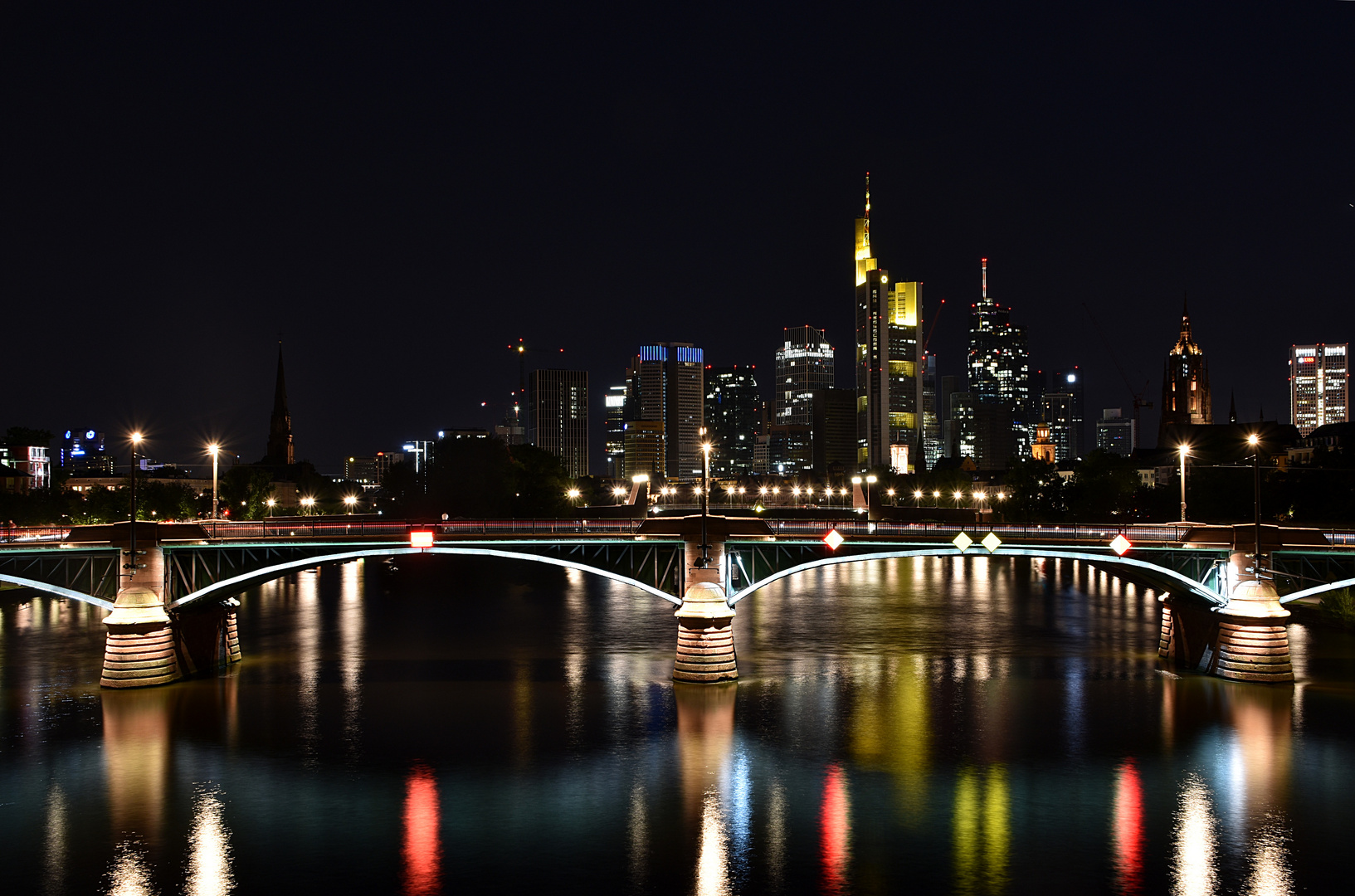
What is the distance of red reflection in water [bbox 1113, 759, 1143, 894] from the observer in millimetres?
33344

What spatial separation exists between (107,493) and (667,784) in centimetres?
11213

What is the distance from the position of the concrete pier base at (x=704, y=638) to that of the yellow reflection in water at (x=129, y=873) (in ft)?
90.2

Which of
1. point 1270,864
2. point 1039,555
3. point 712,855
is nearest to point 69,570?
point 712,855

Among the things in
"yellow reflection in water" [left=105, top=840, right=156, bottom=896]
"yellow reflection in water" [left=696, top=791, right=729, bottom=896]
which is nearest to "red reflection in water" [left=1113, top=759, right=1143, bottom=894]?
"yellow reflection in water" [left=696, top=791, right=729, bottom=896]

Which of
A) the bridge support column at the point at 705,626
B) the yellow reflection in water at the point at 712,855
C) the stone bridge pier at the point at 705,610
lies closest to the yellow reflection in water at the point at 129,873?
the yellow reflection in water at the point at 712,855

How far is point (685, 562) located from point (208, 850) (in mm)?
28454

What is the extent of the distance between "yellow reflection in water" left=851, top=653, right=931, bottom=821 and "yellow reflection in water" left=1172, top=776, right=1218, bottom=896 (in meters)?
8.37

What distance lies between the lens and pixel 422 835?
37.0 m

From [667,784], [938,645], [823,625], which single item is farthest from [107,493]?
[667,784]

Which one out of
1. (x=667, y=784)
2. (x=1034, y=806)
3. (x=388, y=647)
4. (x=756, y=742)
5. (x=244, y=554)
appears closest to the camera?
(x=1034, y=806)

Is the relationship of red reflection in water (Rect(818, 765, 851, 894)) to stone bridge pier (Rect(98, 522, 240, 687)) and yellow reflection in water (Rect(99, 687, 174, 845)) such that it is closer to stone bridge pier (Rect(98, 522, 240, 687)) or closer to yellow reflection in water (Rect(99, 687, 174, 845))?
yellow reflection in water (Rect(99, 687, 174, 845))

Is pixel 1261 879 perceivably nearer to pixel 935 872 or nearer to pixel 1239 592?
pixel 935 872

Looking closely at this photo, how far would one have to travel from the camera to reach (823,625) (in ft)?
265

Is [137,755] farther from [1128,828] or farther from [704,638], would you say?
[1128,828]
